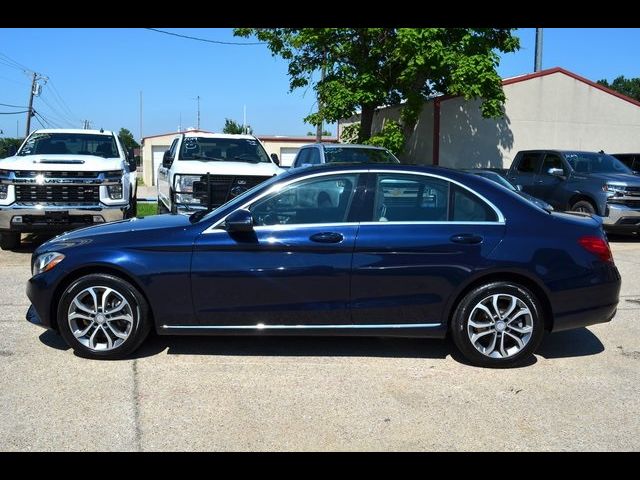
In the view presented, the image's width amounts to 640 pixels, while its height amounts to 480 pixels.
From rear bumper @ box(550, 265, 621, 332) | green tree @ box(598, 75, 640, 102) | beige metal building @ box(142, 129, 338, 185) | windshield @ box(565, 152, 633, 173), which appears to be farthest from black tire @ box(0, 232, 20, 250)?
green tree @ box(598, 75, 640, 102)

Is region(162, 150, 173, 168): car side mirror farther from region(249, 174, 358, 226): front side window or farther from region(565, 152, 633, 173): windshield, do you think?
region(565, 152, 633, 173): windshield

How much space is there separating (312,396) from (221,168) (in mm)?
6308

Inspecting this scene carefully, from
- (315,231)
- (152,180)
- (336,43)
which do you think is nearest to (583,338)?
(315,231)

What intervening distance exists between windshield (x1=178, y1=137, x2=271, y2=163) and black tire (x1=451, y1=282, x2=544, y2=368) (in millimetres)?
6706

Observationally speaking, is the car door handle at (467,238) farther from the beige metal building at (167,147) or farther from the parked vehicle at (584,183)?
the beige metal building at (167,147)

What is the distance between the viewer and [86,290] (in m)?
4.73

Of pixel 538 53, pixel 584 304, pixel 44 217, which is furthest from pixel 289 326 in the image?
pixel 538 53

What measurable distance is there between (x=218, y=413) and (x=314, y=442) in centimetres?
73

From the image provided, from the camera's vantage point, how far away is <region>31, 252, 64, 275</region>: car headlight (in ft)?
15.6

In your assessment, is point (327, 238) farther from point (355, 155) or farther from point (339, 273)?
point (355, 155)

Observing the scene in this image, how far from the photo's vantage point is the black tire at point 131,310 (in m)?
4.71

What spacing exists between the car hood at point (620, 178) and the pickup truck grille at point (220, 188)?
722 centimetres

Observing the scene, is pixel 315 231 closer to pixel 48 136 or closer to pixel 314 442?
pixel 314 442

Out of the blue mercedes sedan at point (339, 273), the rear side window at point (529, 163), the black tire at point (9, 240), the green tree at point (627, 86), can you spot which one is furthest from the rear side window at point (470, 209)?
the green tree at point (627, 86)
